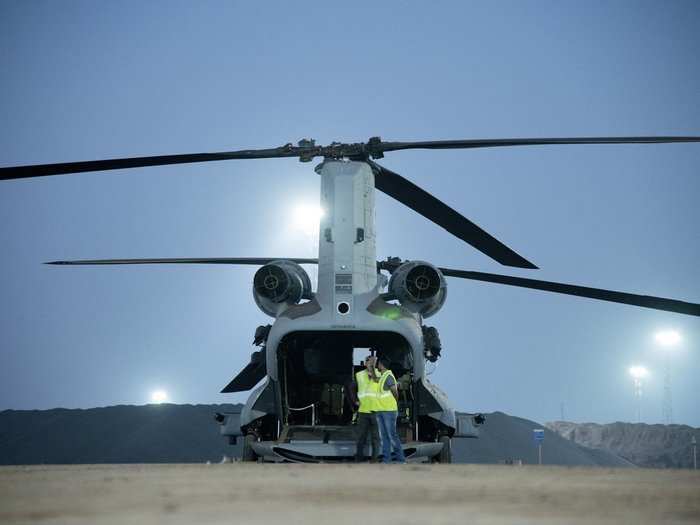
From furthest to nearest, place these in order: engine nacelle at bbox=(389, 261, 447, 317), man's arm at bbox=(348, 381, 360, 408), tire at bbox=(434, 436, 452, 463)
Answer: man's arm at bbox=(348, 381, 360, 408) → tire at bbox=(434, 436, 452, 463) → engine nacelle at bbox=(389, 261, 447, 317)

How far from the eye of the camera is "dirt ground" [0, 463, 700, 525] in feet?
11.3

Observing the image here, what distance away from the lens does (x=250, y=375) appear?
52.2 feet

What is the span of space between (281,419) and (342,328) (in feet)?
6.39

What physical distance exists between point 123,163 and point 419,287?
17.5ft

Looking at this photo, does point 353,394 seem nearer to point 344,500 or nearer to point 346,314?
point 346,314

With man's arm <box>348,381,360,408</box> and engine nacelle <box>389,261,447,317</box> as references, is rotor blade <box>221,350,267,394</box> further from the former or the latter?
engine nacelle <box>389,261,447,317</box>

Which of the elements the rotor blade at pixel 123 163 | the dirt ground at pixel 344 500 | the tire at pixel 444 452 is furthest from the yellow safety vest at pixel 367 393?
the dirt ground at pixel 344 500

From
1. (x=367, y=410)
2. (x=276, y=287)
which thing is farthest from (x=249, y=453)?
(x=276, y=287)

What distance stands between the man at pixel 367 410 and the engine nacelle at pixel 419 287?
4.85 feet

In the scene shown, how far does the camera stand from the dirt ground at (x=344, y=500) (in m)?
3.45

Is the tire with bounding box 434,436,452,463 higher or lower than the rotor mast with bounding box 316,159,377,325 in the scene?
lower

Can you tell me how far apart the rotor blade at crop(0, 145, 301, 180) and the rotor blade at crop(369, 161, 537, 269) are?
1.92 meters

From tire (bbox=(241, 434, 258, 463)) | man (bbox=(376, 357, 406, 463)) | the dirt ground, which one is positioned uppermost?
man (bbox=(376, 357, 406, 463))

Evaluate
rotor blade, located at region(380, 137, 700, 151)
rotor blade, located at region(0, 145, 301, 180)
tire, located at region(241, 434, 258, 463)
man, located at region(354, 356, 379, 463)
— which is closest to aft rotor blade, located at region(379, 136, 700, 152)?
rotor blade, located at region(380, 137, 700, 151)
